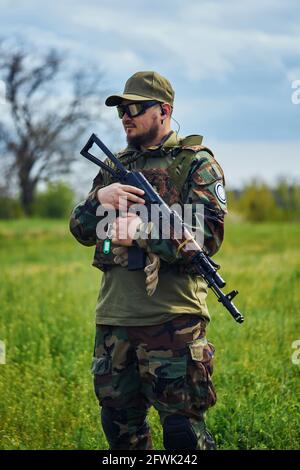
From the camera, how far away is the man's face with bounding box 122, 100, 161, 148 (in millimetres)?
3689

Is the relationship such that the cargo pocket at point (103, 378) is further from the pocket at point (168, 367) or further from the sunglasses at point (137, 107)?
the sunglasses at point (137, 107)

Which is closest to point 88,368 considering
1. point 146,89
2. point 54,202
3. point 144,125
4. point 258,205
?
point 144,125

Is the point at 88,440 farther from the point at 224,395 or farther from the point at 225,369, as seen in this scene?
the point at 225,369

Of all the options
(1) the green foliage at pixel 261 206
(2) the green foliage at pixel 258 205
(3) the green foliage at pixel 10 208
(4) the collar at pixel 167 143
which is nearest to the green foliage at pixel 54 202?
(3) the green foliage at pixel 10 208

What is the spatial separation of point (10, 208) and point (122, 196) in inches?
1544

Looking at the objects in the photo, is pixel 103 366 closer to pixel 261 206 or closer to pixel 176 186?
pixel 176 186

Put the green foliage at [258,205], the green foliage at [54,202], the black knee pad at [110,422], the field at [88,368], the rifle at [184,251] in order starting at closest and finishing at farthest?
the rifle at [184,251]
the black knee pad at [110,422]
the field at [88,368]
the green foliage at [54,202]
the green foliage at [258,205]

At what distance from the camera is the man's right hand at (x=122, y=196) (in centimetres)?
355

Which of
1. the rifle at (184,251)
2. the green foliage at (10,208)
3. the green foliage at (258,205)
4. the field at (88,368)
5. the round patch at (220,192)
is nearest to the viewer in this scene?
the rifle at (184,251)

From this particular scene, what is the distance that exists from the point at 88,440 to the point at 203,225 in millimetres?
1671

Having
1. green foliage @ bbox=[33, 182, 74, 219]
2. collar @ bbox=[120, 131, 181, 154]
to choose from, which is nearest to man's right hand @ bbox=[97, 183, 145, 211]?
collar @ bbox=[120, 131, 181, 154]

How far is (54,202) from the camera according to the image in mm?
45594

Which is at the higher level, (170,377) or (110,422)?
(170,377)
